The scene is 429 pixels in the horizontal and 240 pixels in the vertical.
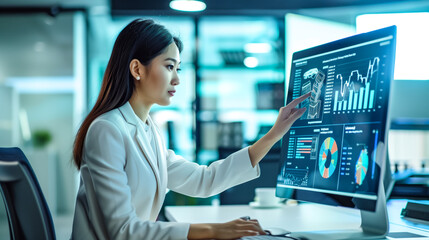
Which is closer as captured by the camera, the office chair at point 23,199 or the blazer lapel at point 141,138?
the office chair at point 23,199

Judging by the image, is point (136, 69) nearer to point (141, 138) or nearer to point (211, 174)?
point (141, 138)

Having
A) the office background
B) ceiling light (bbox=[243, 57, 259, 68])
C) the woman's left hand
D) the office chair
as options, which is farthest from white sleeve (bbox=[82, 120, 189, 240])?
ceiling light (bbox=[243, 57, 259, 68])

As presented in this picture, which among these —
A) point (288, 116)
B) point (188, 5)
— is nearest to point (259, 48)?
point (188, 5)

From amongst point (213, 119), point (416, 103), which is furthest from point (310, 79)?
point (213, 119)

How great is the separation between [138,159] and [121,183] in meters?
0.12

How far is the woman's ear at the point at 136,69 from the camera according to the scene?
1.43m

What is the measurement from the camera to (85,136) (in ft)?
4.42

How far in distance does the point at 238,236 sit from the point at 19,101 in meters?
5.59

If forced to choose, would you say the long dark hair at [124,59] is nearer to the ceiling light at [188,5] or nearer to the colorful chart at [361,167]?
the colorful chart at [361,167]

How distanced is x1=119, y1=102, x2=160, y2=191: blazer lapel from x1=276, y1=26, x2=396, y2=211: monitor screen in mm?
413

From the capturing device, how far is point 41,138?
5.93 meters

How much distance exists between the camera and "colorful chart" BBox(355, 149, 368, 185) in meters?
1.11

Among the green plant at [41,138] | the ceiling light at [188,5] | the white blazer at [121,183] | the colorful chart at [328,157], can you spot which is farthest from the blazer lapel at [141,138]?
the green plant at [41,138]

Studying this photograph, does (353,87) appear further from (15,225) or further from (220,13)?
(220,13)
